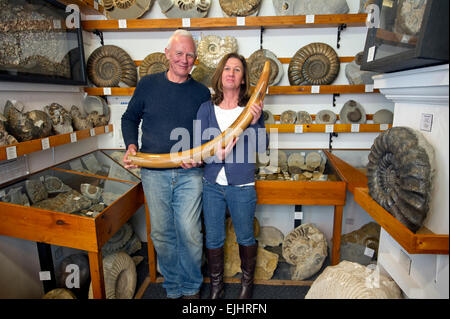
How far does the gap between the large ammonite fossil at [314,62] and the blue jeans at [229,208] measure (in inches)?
→ 52.5

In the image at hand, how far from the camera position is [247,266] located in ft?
6.28

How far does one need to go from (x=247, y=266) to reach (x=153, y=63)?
1998 mm

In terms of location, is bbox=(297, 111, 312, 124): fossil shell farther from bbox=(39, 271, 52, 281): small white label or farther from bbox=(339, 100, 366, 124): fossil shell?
bbox=(39, 271, 52, 281): small white label

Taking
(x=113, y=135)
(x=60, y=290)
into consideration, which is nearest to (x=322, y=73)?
(x=113, y=135)

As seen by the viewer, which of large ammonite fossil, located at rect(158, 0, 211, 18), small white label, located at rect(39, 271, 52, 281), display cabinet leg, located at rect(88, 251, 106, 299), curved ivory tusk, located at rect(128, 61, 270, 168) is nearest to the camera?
curved ivory tusk, located at rect(128, 61, 270, 168)

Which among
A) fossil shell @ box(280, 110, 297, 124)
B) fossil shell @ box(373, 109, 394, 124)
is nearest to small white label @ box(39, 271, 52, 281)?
fossil shell @ box(280, 110, 297, 124)

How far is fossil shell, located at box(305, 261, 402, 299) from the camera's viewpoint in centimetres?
82

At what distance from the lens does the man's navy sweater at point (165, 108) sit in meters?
1.76

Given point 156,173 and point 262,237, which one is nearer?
point 156,173

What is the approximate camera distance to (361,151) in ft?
7.71

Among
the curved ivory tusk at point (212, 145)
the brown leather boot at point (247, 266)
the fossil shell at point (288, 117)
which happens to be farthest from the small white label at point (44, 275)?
the fossil shell at point (288, 117)

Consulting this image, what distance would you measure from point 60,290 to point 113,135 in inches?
63.2

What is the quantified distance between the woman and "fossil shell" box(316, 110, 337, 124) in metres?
1.26

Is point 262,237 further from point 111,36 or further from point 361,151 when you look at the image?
point 111,36
